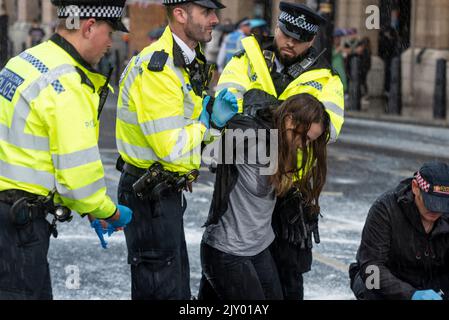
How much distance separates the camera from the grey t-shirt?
570 centimetres

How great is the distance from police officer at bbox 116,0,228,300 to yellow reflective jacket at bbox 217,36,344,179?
31 centimetres

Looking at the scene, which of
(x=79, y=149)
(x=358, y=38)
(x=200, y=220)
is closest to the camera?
(x=79, y=149)

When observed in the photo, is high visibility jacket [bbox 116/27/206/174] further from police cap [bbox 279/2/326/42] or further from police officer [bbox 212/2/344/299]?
police cap [bbox 279/2/326/42]

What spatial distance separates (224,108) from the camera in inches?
223

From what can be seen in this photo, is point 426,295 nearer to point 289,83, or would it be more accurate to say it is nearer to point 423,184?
point 423,184

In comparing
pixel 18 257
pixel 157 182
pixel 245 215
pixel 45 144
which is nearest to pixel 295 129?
pixel 245 215

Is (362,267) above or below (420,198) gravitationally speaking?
below

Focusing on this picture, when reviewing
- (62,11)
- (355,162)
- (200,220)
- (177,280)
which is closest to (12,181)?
(62,11)

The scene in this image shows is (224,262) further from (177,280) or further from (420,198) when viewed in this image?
(420,198)

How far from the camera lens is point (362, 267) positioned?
6.00 meters

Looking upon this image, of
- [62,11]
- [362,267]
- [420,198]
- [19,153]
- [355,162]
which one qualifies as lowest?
[355,162]

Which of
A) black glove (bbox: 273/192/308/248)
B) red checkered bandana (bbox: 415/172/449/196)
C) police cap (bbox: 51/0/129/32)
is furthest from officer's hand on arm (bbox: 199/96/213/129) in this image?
red checkered bandana (bbox: 415/172/449/196)

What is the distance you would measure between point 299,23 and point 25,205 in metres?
2.05
